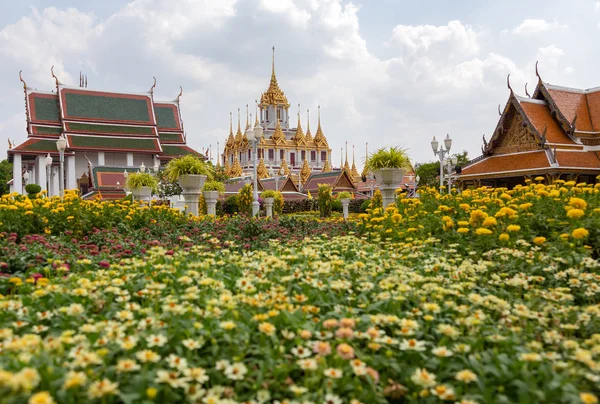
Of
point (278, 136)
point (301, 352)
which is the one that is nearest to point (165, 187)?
point (301, 352)

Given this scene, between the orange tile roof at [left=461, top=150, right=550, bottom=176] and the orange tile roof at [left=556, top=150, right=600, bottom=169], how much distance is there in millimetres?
613

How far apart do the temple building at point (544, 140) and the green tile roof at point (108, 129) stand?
82.9 feet

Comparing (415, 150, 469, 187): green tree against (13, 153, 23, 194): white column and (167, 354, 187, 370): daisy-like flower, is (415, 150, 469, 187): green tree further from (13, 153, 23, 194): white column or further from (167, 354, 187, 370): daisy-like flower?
(167, 354, 187, 370): daisy-like flower

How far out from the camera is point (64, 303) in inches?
125

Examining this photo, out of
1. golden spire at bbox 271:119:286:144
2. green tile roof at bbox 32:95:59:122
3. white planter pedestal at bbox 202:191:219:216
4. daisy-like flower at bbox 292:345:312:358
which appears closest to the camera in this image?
daisy-like flower at bbox 292:345:312:358

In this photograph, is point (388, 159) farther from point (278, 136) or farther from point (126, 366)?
point (278, 136)

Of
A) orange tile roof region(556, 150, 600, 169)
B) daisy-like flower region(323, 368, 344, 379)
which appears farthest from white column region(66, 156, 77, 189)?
daisy-like flower region(323, 368, 344, 379)

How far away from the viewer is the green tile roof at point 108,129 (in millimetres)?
35250

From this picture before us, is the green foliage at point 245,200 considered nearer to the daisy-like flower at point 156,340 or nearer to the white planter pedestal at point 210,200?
the white planter pedestal at point 210,200

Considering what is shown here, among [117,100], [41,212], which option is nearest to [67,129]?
[117,100]

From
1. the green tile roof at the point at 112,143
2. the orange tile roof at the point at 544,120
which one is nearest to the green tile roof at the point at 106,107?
the green tile roof at the point at 112,143

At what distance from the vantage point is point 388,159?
10.6 m

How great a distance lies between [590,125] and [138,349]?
76.0ft

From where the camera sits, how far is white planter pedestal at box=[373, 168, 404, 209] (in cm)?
1058
